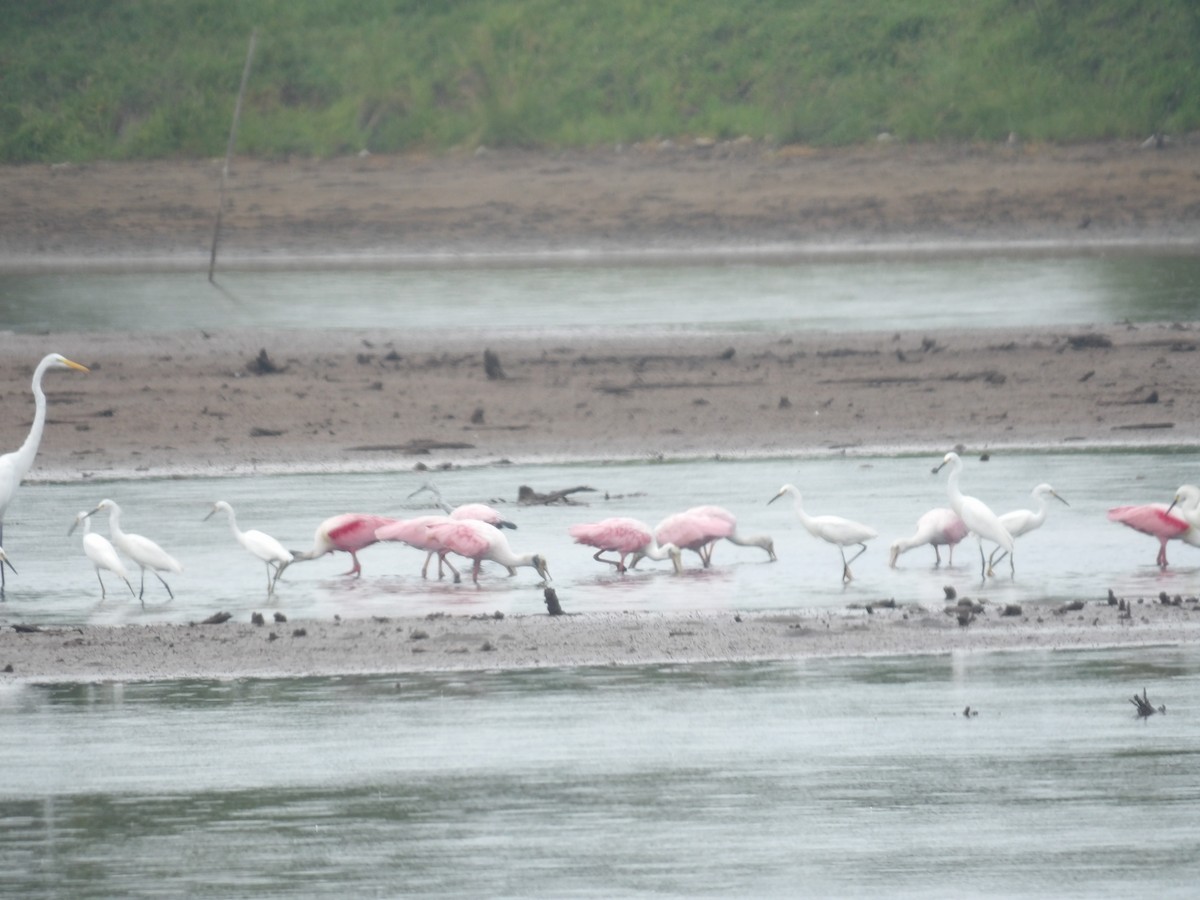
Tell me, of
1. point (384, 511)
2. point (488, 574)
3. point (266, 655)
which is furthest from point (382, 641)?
point (384, 511)

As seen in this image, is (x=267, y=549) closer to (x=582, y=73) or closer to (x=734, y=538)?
(x=734, y=538)

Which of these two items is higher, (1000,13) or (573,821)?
(1000,13)

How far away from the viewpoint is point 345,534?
12.1m

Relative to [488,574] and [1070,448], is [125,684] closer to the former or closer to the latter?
[488,574]

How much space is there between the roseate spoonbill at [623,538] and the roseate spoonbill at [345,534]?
3.62 feet

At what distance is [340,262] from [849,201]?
766cm

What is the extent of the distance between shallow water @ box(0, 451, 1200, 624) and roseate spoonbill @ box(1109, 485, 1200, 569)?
20cm

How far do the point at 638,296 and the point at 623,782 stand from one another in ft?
62.5

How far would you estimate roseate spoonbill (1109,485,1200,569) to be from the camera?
39.2 ft

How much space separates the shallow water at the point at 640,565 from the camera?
11570 millimetres

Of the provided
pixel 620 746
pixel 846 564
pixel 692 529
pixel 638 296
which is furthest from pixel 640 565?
pixel 638 296

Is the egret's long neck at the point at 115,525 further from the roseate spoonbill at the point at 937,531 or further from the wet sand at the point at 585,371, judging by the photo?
the roseate spoonbill at the point at 937,531

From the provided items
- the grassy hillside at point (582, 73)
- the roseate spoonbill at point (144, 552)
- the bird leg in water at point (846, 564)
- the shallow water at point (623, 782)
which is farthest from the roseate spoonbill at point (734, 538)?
the grassy hillside at point (582, 73)

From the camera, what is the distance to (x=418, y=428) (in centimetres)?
1800
